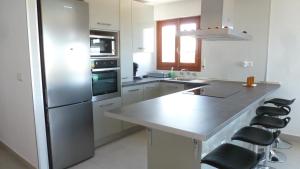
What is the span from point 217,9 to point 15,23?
7.92ft

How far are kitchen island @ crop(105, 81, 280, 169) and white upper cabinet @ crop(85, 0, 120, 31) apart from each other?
1530 millimetres

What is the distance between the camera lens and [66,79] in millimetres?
2615

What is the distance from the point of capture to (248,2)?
364cm

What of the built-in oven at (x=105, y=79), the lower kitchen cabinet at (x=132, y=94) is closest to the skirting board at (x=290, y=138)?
the lower kitchen cabinet at (x=132, y=94)

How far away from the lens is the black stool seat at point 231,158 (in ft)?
4.92

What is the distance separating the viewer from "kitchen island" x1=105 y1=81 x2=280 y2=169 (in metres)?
1.52

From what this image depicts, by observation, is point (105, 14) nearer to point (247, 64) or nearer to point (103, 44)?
point (103, 44)

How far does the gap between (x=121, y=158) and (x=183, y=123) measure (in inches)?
68.5

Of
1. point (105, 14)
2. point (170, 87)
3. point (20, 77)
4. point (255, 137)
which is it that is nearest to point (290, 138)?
point (255, 137)

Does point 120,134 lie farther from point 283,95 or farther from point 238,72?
point 283,95

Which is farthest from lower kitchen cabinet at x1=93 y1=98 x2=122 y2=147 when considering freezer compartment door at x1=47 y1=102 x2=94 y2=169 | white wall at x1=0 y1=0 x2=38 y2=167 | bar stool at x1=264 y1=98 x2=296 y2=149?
bar stool at x1=264 y1=98 x2=296 y2=149

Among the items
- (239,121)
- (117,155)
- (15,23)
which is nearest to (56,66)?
(15,23)

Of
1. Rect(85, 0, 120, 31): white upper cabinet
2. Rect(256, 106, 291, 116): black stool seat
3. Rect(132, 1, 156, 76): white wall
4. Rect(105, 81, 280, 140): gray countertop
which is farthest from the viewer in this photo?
Rect(132, 1, 156, 76): white wall

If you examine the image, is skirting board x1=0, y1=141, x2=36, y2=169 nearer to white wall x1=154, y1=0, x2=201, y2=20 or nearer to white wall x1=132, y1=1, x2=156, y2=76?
white wall x1=132, y1=1, x2=156, y2=76
